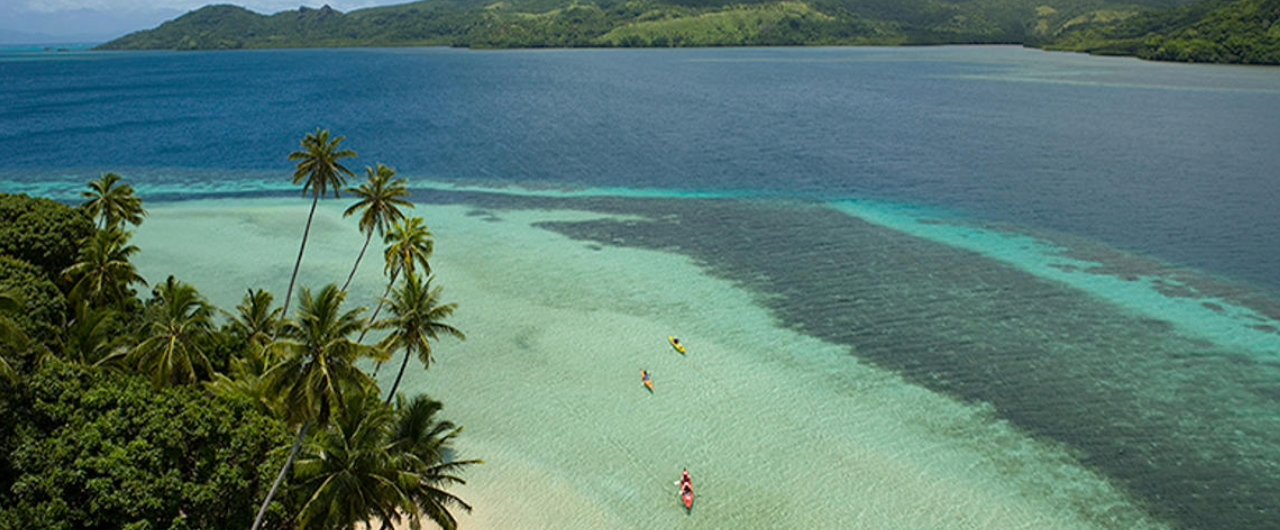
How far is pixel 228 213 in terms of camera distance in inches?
2992

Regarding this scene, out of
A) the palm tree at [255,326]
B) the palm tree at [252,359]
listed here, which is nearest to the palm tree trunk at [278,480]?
the palm tree at [252,359]

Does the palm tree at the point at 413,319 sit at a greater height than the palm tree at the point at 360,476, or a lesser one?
greater

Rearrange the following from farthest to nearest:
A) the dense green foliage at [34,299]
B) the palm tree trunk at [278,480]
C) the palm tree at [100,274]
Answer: the palm tree at [100,274] → the dense green foliage at [34,299] → the palm tree trunk at [278,480]

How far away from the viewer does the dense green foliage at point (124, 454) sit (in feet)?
→ 73.9

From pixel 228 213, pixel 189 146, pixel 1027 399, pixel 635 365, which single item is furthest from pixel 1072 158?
pixel 189 146

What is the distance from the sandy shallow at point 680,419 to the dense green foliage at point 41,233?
1141 centimetres

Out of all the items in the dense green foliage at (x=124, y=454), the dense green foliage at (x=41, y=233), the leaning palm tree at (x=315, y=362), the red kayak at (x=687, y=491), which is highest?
the dense green foliage at (x=41, y=233)

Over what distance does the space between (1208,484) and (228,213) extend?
261ft

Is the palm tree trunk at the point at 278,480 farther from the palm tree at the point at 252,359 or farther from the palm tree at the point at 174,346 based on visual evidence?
the palm tree at the point at 174,346

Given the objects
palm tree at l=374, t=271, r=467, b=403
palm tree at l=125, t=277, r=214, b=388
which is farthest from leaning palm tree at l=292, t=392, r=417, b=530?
palm tree at l=125, t=277, r=214, b=388

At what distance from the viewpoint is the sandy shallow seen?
31.8 metres

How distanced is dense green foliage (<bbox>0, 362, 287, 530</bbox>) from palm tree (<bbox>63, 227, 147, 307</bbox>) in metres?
12.6

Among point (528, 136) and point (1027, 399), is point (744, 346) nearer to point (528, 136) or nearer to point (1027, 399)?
point (1027, 399)

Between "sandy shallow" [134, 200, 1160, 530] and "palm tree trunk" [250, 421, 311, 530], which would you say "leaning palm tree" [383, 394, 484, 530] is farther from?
"sandy shallow" [134, 200, 1160, 530]
